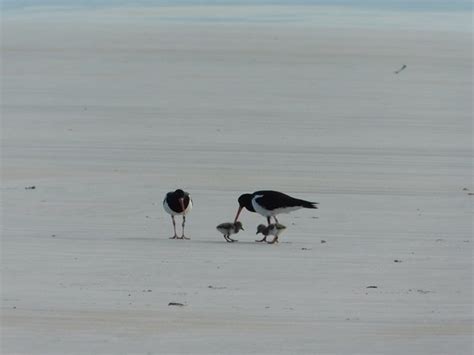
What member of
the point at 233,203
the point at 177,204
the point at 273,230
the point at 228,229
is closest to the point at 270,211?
the point at 273,230

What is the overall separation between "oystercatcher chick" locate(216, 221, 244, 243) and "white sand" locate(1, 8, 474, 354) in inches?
5.0

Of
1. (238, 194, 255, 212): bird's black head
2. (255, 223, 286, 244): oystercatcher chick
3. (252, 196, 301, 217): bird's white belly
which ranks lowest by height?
(255, 223, 286, 244): oystercatcher chick

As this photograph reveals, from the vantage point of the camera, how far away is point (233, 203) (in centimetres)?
1712

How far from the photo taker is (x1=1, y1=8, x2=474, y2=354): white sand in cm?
1030

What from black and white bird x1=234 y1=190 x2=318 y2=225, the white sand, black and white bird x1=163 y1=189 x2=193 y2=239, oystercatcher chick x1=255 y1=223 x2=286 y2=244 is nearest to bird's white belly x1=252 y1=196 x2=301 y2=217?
black and white bird x1=234 y1=190 x2=318 y2=225

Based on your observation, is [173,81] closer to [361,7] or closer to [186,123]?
[186,123]

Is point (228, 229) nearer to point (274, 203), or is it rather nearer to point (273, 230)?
point (273, 230)

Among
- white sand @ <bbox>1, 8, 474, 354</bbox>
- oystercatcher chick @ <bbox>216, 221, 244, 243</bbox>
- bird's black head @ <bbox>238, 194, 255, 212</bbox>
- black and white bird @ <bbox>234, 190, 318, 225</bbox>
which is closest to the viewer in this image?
white sand @ <bbox>1, 8, 474, 354</bbox>

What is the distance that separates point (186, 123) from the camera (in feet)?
85.7

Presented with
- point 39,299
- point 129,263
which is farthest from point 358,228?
point 39,299

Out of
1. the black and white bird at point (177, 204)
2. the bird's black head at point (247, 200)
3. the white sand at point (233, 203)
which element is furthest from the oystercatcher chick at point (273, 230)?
the black and white bird at point (177, 204)

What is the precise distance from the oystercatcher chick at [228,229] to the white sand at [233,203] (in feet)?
0.42

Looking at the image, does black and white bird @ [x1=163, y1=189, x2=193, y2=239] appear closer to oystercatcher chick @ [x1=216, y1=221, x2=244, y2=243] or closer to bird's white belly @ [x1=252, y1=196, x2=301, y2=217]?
oystercatcher chick @ [x1=216, y1=221, x2=244, y2=243]

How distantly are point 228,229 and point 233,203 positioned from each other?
2711 millimetres
